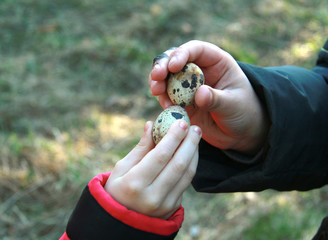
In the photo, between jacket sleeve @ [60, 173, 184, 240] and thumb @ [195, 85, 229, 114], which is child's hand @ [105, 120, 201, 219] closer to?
jacket sleeve @ [60, 173, 184, 240]

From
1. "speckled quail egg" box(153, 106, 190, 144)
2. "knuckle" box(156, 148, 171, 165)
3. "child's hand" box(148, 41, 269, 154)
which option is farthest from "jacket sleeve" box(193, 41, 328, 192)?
"knuckle" box(156, 148, 171, 165)

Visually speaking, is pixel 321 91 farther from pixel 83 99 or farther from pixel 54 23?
pixel 54 23

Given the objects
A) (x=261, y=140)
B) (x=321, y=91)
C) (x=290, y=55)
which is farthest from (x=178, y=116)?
(x=290, y=55)

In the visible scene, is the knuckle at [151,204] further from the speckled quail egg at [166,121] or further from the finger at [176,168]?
the speckled quail egg at [166,121]

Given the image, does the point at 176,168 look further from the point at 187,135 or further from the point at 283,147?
the point at 283,147

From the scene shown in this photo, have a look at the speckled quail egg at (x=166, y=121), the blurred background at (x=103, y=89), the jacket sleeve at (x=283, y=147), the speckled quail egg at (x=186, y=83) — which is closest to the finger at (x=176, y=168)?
the speckled quail egg at (x=166, y=121)
